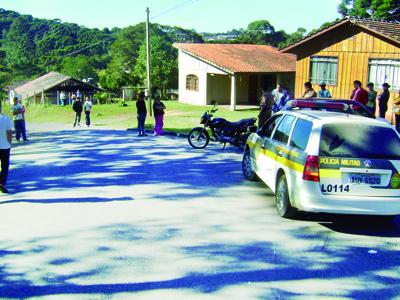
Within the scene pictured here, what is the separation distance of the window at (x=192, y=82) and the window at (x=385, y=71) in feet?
58.1

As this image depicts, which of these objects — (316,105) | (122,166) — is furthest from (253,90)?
(316,105)

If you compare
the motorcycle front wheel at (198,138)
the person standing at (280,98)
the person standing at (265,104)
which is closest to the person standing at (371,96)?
the person standing at (280,98)

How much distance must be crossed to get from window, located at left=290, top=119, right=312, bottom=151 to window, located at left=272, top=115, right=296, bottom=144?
0.83 feet

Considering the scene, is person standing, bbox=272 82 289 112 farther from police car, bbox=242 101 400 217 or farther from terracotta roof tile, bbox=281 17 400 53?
police car, bbox=242 101 400 217

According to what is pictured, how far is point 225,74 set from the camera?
3397cm

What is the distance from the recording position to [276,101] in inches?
646

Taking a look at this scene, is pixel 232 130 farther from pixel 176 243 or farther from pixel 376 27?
pixel 376 27

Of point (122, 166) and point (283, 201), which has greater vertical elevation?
point (283, 201)

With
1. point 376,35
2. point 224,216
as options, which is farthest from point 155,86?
point 224,216

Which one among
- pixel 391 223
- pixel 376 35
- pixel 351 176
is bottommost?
pixel 391 223

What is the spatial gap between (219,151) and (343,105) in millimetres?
4184

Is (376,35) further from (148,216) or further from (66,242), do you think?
(66,242)

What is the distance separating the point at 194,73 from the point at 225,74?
3.40 meters

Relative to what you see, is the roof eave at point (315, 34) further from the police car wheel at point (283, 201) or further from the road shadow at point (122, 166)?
the police car wheel at point (283, 201)
